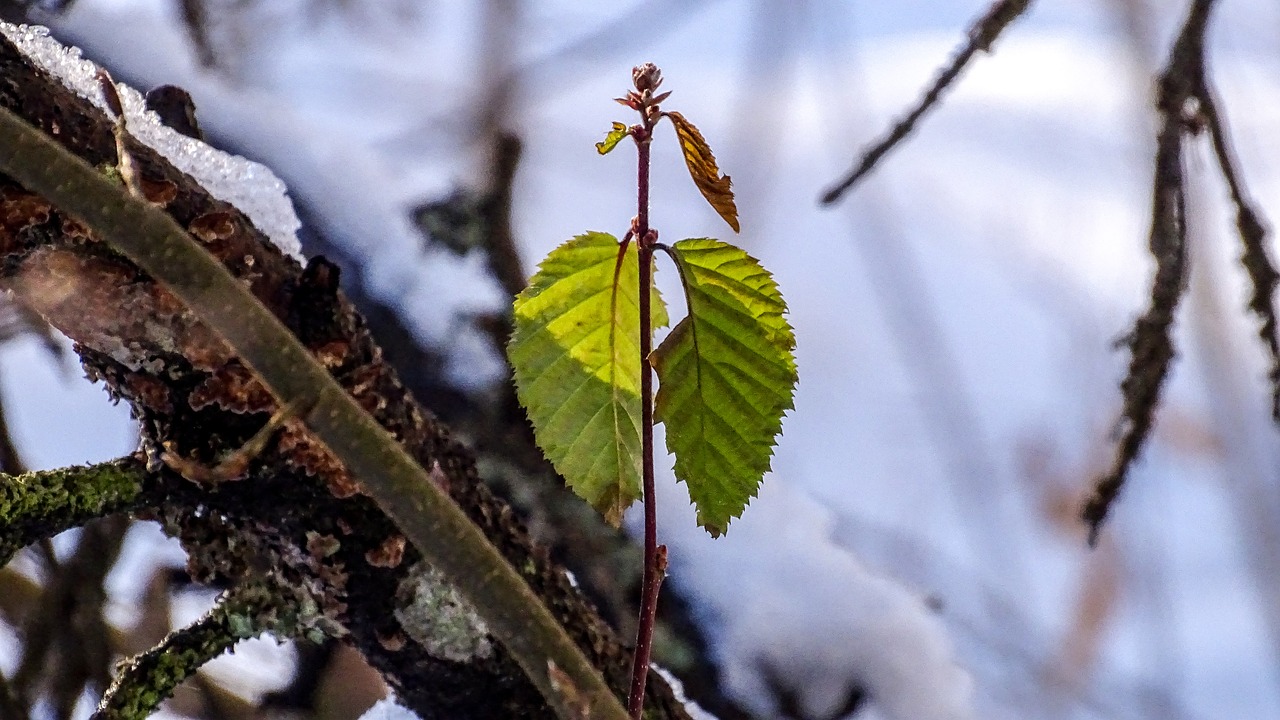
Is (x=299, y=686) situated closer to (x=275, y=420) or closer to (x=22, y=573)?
(x=22, y=573)

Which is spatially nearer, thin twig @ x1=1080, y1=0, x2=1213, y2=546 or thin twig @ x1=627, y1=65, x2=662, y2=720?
thin twig @ x1=627, y1=65, x2=662, y2=720

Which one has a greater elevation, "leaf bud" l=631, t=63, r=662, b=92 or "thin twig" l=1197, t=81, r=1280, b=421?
"leaf bud" l=631, t=63, r=662, b=92

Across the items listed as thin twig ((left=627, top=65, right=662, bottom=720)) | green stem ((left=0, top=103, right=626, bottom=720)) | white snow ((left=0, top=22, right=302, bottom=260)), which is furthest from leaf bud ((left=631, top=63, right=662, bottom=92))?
white snow ((left=0, top=22, right=302, bottom=260))

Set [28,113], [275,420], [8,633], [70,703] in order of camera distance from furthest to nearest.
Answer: [8,633] < [70,703] < [28,113] < [275,420]

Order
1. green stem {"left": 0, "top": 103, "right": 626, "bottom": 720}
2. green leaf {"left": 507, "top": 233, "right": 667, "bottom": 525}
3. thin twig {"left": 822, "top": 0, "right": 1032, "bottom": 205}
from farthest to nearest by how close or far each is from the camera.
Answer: thin twig {"left": 822, "top": 0, "right": 1032, "bottom": 205}
green leaf {"left": 507, "top": 233, "right": 667, "bottom": 525}
green stem {"left": 0, "top": 103, "right": 626, "bottom": 720}

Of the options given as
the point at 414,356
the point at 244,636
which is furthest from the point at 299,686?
the point at 244,636

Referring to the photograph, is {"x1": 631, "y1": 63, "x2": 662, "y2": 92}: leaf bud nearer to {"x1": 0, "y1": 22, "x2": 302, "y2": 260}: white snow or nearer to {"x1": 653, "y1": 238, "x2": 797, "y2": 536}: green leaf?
{"x1": 653, "y1": 238, "x2": 797, "y2": 536}: green leaf

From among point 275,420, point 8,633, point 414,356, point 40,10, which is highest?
point 40,10
